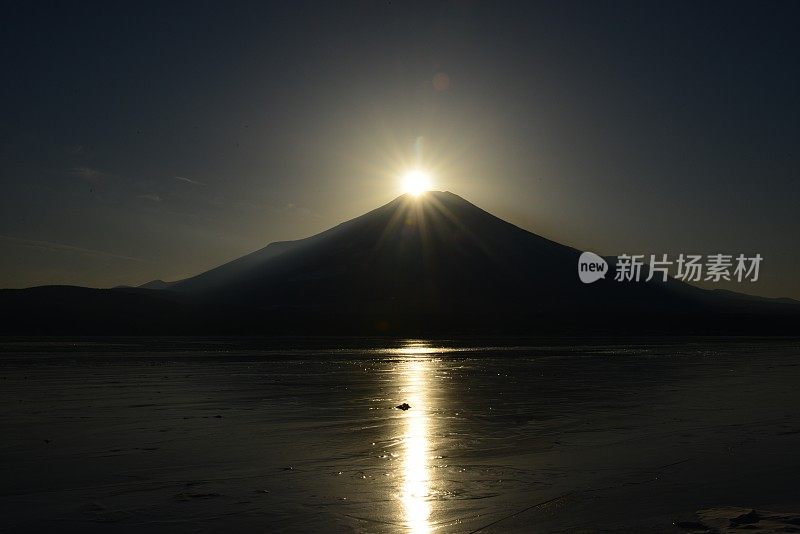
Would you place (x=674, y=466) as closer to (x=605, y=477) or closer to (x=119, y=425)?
(x=605, y=477)

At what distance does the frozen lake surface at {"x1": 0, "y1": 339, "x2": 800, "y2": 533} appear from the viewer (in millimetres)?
10125

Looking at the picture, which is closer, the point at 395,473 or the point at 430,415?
the point at 395,473

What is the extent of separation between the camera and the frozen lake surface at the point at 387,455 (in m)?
10.1

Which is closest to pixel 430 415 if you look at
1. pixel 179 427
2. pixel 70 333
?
pixel 179 427

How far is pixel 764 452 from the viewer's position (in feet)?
48.5

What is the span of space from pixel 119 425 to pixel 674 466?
1254 cm

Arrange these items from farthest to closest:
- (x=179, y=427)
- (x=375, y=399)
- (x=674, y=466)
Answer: (x=375, y=399) < (x=179, y=427) < (x=674, y=466)

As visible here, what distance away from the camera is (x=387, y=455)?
1450 cm

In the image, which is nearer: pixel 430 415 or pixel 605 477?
pixel 605 477

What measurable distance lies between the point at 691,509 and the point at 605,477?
2.38 metres

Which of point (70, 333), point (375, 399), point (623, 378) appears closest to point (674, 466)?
point (375, 399)

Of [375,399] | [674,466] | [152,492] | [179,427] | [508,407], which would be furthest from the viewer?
[375,399]

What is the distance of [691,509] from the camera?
10.3m

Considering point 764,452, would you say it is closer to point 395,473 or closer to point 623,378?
point 395,473
